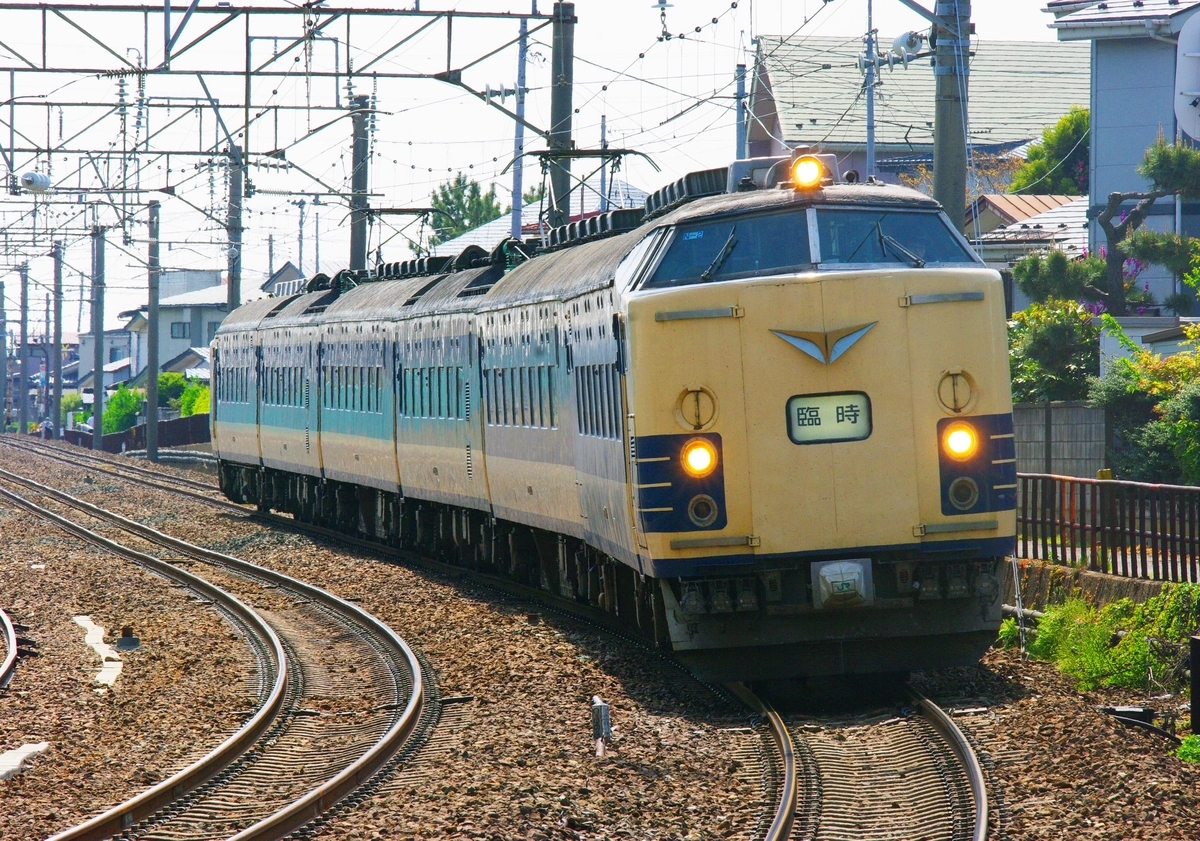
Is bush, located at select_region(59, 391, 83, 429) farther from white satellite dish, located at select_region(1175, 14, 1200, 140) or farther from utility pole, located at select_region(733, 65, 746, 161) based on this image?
white satellite dish, located at select_region(1175, 14, 1200, 140)

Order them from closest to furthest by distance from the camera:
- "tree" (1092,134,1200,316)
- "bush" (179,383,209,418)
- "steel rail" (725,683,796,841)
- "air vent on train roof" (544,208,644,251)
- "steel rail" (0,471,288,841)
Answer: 1. "steel rail" (725,683,796,841)
2. "steel rail" (0,471,288,841)
3. "air vent on train roof" (544,208,644,251)
4. "tree" (1092,134,1200,316)
5. "bush" (179,383,209,418)

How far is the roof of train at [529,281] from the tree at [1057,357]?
8434 mm

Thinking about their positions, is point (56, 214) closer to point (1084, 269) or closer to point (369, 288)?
point (369, 288)

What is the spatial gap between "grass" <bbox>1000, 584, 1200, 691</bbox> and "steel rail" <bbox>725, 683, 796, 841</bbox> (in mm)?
2361

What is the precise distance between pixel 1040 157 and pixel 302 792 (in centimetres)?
4131

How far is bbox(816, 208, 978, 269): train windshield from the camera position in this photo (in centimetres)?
1026

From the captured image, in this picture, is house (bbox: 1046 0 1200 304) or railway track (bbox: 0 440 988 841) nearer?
railway track (bbox: 0 440 988 841)

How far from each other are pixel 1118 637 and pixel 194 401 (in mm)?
52168

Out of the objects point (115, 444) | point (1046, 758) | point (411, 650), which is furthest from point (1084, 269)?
point (115, 444)

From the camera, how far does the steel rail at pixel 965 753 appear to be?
6996 millimetres

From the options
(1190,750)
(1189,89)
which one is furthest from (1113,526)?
(1189,89)

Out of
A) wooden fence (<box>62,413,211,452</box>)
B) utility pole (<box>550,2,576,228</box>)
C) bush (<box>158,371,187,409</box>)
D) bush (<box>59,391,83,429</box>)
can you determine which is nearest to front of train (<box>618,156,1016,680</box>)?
utility pole (<box>550,2,576,228</box>)

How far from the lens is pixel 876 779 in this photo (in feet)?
26.7

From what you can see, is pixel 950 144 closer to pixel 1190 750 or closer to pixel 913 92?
pixel 1190 750
